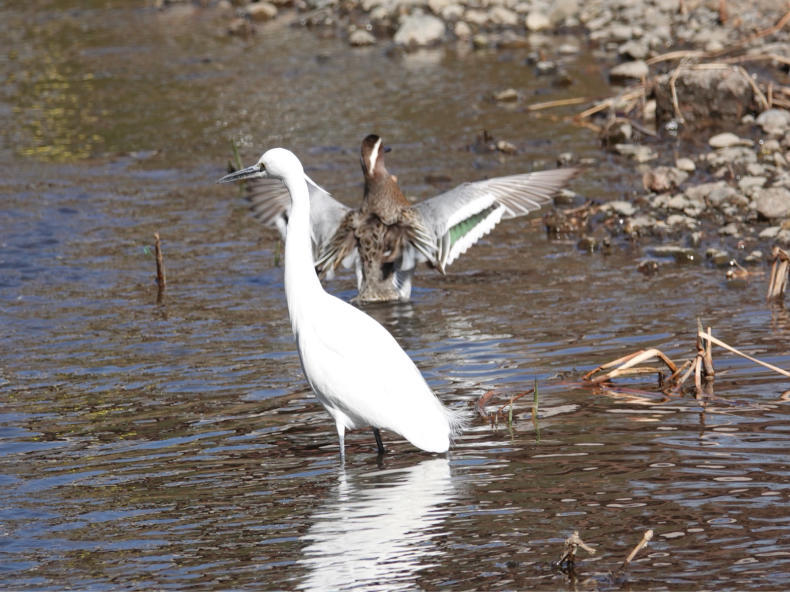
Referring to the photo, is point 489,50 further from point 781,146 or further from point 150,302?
point 150,302

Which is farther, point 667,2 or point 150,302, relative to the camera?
point 667,2

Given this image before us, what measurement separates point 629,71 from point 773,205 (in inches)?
230

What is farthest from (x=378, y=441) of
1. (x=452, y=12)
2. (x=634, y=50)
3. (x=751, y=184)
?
(x=452, y=12)

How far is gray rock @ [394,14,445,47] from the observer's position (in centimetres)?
1966

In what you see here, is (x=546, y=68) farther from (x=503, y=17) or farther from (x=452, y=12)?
(x=452, y=12)

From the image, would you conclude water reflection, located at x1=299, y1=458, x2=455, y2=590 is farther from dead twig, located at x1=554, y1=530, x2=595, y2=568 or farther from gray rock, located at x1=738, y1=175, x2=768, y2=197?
gray rock, located at x1=738, y1=175, x2=768, y2=197

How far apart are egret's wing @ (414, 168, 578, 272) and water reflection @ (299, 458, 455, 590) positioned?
13.7 ft

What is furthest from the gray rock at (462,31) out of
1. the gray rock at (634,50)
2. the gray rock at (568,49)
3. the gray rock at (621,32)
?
the gray rock at (634,50)

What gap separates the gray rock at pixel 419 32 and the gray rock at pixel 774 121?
7.82m

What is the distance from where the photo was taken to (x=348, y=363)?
21.3 ft

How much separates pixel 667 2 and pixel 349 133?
6.22 metres

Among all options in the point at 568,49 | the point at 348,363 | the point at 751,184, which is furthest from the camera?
the point at 568,49

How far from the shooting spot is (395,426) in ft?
20.9

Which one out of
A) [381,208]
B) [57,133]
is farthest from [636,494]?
[57,133]
